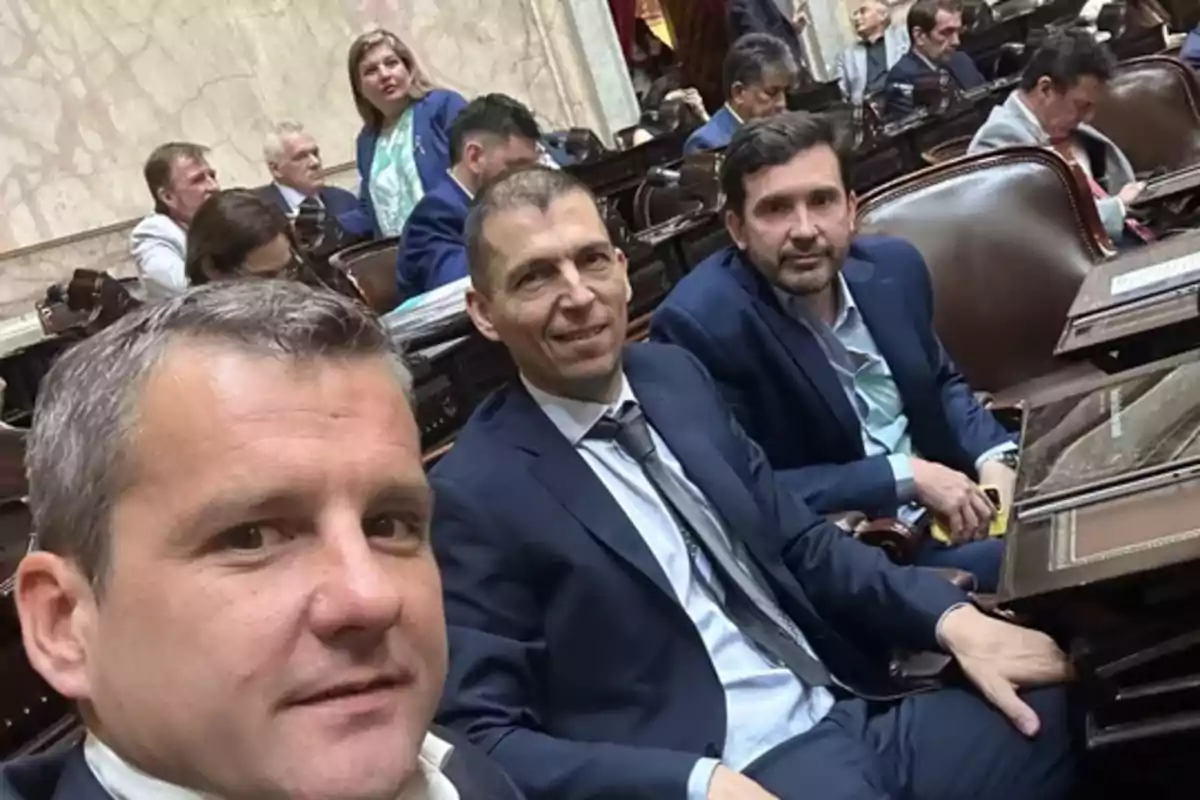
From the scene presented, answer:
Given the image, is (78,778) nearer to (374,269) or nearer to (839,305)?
(839,305)

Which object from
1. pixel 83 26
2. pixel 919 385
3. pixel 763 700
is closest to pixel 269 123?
pixel 83 26

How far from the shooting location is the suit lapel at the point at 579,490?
5.53ft

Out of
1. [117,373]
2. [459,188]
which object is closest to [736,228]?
[459,188]

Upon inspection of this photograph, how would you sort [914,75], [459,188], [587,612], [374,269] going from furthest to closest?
[914,75] → [374,269] → [459,188] → [587,612]

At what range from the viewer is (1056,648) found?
162 cm

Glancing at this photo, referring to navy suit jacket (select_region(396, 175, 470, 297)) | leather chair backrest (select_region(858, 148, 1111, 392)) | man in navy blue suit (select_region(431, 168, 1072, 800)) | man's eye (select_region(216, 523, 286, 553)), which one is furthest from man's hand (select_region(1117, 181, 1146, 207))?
man's eye (select_region(216, 523, 286, 553))

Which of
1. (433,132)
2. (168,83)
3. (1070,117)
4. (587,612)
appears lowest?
(1070,117)

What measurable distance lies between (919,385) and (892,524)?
0.45 m

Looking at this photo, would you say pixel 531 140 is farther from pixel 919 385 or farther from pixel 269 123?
pixel 269 123

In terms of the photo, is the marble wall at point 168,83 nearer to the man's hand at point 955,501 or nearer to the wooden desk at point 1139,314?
the man's hand at point 955,501

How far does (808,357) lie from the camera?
236 centimetres

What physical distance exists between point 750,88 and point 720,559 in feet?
12.3

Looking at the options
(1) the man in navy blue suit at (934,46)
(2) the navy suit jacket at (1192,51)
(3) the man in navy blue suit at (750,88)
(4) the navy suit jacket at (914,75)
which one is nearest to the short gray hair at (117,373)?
(3) the man in navy blue suit at (750,88)

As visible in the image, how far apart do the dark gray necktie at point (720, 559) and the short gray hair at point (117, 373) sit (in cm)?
83
